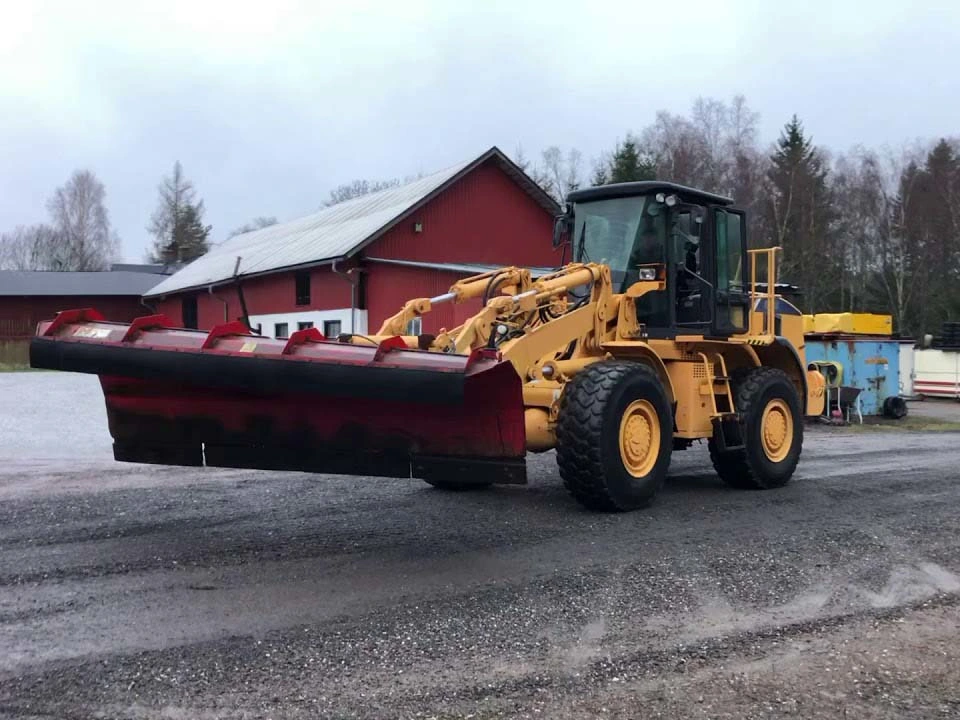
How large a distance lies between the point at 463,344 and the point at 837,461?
664cm

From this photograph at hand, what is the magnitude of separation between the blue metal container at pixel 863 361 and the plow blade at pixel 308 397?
16.7 m

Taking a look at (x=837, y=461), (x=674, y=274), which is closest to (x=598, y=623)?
(x=674, y=274)

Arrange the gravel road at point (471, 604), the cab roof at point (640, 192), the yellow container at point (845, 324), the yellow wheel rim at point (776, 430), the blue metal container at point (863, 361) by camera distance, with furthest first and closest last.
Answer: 1. the yellow container at point (845, 324)
2. the blue metal container at point (863, 361)
3. the yellow wheel rim at point (776, 430)
4. the cab roof at point (640, 192)
5. the gravel road at point (471, 604)

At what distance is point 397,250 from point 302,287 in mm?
3602

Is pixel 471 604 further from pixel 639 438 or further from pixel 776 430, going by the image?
pixel 776 430

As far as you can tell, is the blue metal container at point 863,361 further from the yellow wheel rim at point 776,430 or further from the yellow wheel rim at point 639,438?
the yellow wheel rim at point 639,438

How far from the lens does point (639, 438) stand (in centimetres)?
791

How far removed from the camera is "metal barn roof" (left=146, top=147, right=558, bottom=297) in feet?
85.9

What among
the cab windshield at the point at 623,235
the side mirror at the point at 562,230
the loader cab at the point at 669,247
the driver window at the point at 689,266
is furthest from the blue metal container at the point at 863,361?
the cab windshield at the point at 623,235

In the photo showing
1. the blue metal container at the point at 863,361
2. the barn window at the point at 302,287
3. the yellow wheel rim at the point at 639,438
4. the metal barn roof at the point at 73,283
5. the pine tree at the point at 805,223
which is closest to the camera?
the yellow wheel rim at the point at 639,438

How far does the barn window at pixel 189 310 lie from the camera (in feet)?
131

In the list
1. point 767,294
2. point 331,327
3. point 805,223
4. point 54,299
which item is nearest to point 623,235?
point 767,294

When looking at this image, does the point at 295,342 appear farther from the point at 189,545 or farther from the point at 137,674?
the point at 137,674

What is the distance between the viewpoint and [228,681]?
14.0 ft
